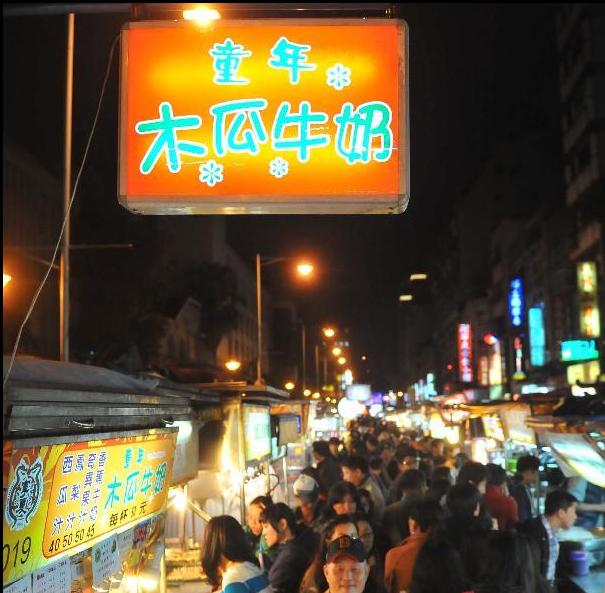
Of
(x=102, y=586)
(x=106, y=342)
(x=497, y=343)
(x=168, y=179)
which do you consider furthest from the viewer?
(x=497, y=343)

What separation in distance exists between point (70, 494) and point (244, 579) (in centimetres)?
224

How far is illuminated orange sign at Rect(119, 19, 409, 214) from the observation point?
455 centimetres

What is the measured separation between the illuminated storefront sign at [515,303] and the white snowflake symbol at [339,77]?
46460 mm

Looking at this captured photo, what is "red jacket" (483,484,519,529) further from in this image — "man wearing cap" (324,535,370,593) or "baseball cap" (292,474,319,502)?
"man wearing cap" (324,535,370,593)

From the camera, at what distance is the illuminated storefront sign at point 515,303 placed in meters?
49.8

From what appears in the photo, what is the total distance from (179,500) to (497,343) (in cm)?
5579

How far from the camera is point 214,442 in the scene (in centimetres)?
919

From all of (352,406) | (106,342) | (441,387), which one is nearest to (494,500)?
(106,342)

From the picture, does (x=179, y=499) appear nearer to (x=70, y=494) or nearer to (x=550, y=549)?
(x=550, y=549)

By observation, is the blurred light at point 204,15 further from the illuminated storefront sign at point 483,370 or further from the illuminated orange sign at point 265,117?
the illuminated storefront sign at point 483,370

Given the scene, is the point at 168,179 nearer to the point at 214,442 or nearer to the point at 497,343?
the point at 214,442

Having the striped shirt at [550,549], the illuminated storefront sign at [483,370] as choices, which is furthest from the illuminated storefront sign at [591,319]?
the striped shirt at [550,549]

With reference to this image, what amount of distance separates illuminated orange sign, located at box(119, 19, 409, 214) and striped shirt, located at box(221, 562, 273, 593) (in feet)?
8.96

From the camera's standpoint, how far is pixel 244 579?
18.8 feet
